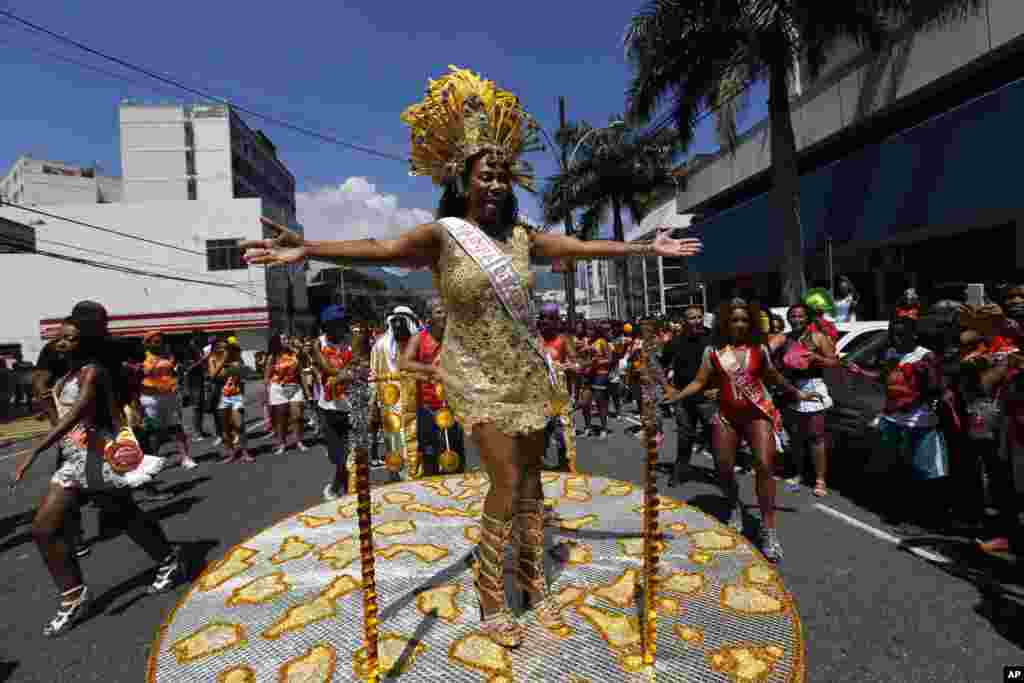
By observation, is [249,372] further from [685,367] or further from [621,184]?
[685,367]

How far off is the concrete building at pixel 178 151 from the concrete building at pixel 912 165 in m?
37.9

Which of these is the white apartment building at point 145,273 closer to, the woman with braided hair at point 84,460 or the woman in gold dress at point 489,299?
the woman with braided hair at point 84,460

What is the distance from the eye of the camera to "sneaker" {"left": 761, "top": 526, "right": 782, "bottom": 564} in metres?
3.70

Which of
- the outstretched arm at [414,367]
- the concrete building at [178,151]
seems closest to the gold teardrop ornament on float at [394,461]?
the outstretched arm at [414,367]

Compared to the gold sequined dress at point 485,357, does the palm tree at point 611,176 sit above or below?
above

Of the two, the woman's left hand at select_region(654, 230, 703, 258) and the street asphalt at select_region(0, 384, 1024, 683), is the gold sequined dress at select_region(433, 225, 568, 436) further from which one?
the street asphalt at select_region(0, 384, 1024, 683)

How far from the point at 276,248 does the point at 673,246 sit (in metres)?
1.81

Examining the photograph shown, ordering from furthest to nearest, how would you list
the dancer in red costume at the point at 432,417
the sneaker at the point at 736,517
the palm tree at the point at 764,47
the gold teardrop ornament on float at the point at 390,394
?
the palm tree at the point at 764,47 → the gold teardrop ornament on float at the point at 390,394 → the dancer in red costume at the point at 432,417 → the sneaker at the point at 736,517

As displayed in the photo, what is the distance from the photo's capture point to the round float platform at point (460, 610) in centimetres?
242

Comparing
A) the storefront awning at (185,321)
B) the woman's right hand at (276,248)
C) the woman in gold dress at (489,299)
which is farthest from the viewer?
the storefront awning at (185,321)

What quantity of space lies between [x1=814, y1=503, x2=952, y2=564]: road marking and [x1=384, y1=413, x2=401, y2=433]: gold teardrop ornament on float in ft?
12.8

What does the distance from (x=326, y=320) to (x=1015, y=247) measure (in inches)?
488

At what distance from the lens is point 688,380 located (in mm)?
6230

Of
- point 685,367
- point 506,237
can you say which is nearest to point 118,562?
point 506,237
